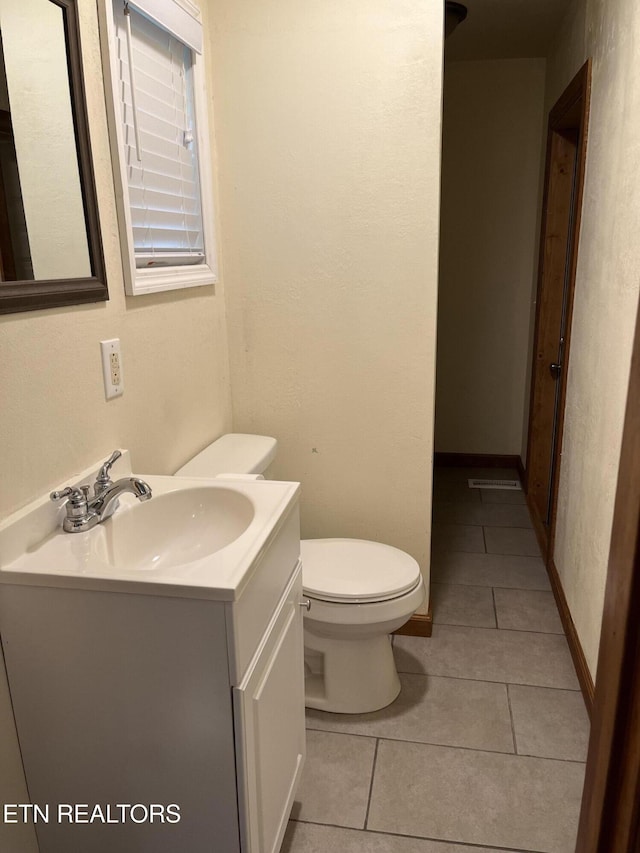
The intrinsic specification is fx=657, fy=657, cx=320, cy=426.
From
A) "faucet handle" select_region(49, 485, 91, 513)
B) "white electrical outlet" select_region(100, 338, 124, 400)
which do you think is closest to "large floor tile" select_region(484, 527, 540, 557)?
"white electrical outlet" select_region(100, 338, 124, 400)

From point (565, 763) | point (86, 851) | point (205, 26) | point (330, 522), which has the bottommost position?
point (565, 763)

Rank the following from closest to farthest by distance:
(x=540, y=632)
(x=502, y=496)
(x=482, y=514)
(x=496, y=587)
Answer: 1. (x=540, y=632)
2. (x=496, y=587)
3. (x=482, y=514)
4. (x=502, y=496)

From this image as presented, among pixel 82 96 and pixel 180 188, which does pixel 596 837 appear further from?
pixel 180 188

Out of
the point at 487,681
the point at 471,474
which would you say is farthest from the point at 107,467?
the point at 471,474

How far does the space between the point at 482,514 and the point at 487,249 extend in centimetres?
165

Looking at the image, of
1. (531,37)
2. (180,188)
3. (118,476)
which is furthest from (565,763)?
(531,37)

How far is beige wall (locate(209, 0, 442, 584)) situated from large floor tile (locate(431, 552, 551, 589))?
0.53m

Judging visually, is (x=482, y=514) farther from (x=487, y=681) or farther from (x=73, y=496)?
(x=73, y=496)

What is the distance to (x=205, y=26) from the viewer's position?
7.06ft

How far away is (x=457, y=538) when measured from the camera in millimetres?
3387

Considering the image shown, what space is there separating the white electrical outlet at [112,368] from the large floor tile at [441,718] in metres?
1.25

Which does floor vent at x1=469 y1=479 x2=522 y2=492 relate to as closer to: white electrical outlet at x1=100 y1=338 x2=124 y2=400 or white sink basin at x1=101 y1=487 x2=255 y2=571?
white sink basin at x1=101 y1=487 x2=255 y2=571

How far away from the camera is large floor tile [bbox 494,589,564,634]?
2.61m

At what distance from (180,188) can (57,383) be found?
35.3 inches
